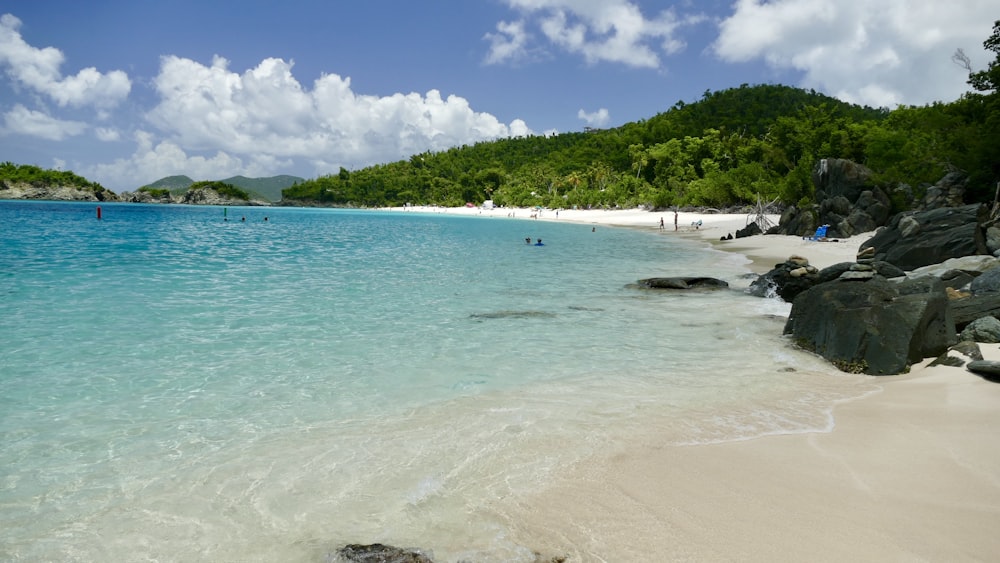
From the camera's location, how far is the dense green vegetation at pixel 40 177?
18125cm

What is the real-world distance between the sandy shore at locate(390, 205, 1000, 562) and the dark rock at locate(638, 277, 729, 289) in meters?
12.1

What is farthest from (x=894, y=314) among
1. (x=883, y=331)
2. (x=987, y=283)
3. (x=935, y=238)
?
(x=935, y=238)

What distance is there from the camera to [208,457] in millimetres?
6258

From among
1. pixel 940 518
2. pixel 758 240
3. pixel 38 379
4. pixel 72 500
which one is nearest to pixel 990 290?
pixel 940 518

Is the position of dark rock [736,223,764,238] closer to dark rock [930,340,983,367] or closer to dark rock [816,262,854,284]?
dark rock [816,262,854,284]

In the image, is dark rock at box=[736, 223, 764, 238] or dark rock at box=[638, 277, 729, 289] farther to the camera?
dark rock at box=[736, 223, 764, 238]

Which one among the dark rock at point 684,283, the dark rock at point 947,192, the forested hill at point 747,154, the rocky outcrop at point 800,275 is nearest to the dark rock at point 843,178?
the forested hill at point 747,154

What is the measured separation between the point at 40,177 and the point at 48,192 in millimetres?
5388

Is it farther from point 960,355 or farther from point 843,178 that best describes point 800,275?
point 843,178

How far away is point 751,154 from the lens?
88.1m

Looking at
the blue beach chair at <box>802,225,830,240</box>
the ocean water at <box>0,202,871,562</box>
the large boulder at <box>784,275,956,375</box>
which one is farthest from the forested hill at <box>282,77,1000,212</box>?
the ocean water at <box>0,202,871,562</box>

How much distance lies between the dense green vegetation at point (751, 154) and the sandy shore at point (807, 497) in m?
27.3

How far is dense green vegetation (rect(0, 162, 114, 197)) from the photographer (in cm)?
18125

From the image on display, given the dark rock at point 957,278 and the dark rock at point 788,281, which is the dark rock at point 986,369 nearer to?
the dark rock at point 957,278
